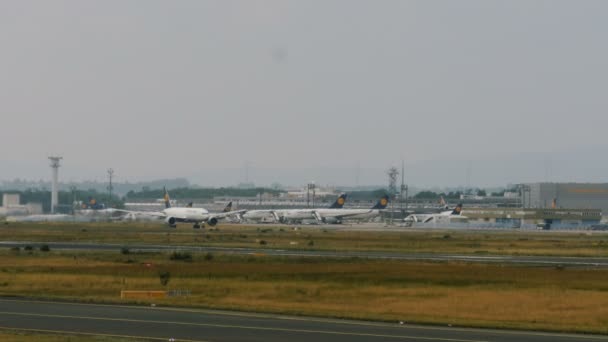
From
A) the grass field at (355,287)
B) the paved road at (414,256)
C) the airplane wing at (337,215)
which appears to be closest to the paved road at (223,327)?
the grass field at (355,287)

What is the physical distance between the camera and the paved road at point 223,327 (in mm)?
33188

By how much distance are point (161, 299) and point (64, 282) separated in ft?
32.3

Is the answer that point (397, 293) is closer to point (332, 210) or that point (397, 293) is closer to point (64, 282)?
point (64, 282)

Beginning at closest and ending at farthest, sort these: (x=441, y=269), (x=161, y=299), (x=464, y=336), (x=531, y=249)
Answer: (x=464, y=336), (x=161, y=299), (x=441, y=269), (x=531, y=249)

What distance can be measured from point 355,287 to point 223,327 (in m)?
15.9

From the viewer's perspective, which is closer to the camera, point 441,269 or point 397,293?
point 397,293

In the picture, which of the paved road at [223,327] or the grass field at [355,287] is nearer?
the paved road at [223,327]

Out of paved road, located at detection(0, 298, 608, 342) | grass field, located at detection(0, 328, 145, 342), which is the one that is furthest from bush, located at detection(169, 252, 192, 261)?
grass field, located at detection(0, 328, 145, 342)

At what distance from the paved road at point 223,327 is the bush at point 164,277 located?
10504 mm

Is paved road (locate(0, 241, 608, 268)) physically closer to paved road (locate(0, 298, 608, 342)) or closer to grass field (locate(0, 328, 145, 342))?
paved road (locate(0, 298, 608, 342))

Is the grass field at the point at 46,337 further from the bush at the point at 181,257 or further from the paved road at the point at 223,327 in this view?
the bush at the point at 181,257

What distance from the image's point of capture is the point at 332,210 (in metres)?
196

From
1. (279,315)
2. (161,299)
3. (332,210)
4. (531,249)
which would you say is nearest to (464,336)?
(279,315)

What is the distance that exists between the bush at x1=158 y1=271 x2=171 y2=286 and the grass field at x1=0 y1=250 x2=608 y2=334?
0.36 meters
